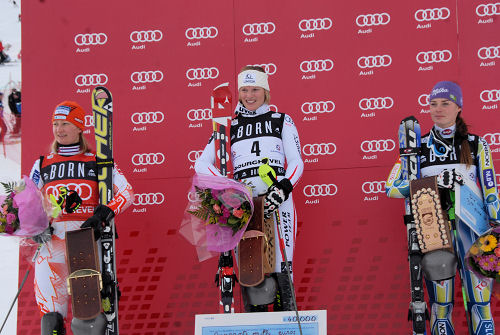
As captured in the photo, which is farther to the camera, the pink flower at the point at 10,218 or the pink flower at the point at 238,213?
the pink flower at the point at 10,218

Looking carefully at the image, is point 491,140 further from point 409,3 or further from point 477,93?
point 409,3

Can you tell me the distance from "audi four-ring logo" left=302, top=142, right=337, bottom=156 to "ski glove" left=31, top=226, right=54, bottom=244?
6.87 feet

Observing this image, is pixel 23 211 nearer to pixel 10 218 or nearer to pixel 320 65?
pixel 10 218

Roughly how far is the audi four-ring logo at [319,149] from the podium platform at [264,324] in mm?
1903

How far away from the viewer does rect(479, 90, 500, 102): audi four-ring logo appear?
16.8 feet

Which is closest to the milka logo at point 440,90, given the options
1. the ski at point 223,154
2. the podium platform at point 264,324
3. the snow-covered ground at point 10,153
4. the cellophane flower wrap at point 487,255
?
the cellophane flower wrap at point 487,255

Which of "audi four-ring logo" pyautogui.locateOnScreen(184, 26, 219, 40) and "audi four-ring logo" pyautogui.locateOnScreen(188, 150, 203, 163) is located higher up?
"audi four-ring logo" pyautogui.locateOnScreen(184, 26, 219, 40)

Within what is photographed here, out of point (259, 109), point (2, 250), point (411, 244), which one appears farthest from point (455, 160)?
point (2, 250)

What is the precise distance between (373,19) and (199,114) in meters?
1.60

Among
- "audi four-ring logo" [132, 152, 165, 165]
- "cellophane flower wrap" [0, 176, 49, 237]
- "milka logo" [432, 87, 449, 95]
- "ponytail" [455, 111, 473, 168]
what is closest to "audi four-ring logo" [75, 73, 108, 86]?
"audi four-ring logo" [132, 152, 165, 165]

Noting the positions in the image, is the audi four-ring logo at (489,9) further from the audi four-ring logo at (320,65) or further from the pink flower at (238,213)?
the pink flower at (238,213)

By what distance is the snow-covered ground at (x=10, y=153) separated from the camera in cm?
534

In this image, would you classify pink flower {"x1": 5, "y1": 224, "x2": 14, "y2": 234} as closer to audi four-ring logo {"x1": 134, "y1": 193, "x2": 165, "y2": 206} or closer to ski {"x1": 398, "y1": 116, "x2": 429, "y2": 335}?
audi four-ring logo {"x1": 134, "y1": 193, "x2": 165, "y2": 206}

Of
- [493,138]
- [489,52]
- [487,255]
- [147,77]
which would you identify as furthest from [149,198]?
[489,52]
